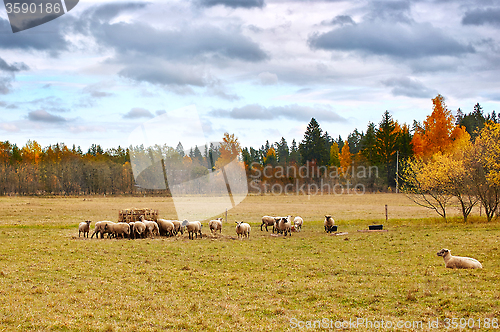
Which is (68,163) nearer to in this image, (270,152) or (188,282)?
(270,152)

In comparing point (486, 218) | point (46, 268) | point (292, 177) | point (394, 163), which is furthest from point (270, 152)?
point (46, 268)

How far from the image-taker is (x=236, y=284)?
1462cm

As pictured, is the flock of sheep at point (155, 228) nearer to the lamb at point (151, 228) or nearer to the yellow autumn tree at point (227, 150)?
the lamb at point (151, 228)

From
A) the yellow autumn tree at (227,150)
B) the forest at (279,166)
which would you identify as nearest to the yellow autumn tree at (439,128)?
the forest at (279,166)

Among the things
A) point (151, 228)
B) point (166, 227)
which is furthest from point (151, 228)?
point (166, 227)

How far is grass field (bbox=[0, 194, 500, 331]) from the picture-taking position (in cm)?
1047

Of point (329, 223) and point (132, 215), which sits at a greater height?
point (132, 215)

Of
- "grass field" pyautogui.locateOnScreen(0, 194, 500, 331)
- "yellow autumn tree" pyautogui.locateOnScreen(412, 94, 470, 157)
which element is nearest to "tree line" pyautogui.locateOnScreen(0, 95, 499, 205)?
"yellow autumn tree" pyautogui.locateOnScreen(412, 94, 470, 157)

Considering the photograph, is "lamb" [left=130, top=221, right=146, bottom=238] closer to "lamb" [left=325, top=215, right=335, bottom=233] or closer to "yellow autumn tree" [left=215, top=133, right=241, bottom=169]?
"lamb" [left=325, top=215, right=335, bottom=233]

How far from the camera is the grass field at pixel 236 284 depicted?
1047 centimetres

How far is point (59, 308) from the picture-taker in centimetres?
1128

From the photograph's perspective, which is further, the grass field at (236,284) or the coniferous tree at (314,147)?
the coniferous tree at (314,147)

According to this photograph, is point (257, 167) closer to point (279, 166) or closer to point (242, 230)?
point (279, 166)

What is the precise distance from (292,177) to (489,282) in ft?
345
